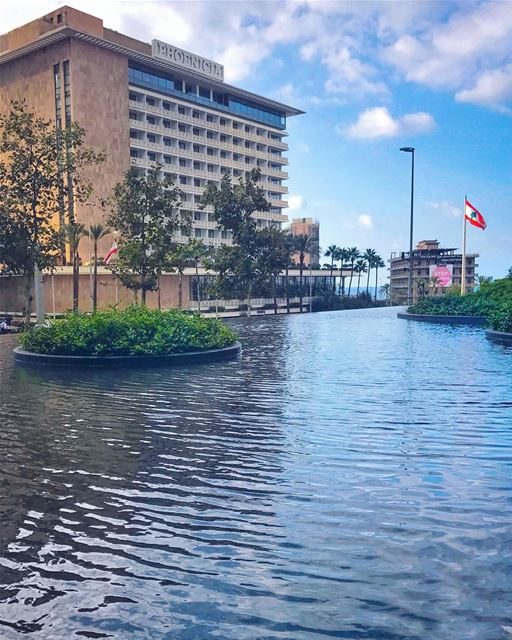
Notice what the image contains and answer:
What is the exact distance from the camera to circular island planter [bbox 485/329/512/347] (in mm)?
22123

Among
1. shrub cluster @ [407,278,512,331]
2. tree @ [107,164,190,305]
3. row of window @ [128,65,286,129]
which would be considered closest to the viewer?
shrub cluster @ [407,278,512,331]

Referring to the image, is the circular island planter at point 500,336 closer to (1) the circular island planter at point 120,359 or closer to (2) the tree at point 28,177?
(1) the circular island planter at point 120,359

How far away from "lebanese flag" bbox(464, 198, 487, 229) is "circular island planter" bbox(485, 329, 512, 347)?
67.2 feet

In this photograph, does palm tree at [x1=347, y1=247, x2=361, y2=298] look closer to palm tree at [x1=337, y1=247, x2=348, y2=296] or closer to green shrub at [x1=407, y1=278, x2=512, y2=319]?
palm tree at [x1=337, y1=247, x2=348, y2=296]

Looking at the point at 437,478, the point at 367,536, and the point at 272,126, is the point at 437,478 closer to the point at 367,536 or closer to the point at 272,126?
the point at 367,536

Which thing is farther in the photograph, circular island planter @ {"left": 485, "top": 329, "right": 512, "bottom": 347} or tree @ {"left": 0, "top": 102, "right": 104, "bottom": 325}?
tree @ {"left": 0, "top": 102, "right": 104, "bottom": 325}

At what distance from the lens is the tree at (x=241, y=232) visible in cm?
5009

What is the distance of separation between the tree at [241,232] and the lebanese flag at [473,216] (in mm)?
15963

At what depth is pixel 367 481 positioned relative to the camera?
6.75 m

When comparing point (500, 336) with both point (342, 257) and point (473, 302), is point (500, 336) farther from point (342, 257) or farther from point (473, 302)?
point (342, 257)

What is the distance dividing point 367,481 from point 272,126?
97251 mm

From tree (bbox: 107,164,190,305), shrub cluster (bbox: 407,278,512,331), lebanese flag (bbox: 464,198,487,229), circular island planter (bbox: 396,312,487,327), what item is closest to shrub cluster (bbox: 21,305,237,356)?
tree (bbox: 107,164,190,305)

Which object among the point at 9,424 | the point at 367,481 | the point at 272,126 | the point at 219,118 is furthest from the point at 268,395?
the point at 272,126

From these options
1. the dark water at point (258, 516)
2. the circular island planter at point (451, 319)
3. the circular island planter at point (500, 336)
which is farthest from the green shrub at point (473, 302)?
the dark water at point (258, 516)
